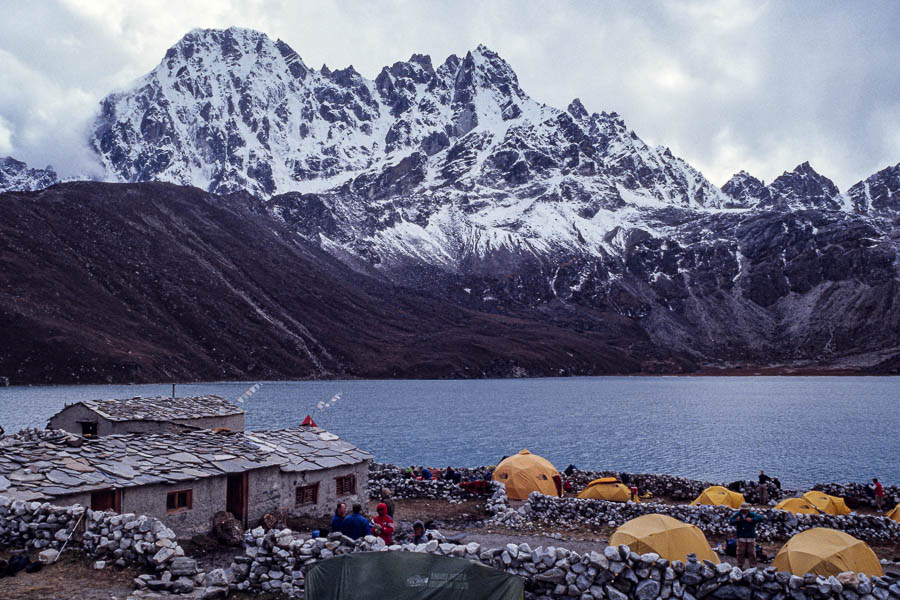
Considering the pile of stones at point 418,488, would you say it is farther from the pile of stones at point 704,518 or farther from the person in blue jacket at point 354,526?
the person in blue jacket at point 354,526

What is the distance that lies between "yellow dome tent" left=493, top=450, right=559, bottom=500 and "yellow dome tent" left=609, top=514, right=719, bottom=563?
13.7 meters

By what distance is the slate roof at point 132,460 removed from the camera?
1725 cm

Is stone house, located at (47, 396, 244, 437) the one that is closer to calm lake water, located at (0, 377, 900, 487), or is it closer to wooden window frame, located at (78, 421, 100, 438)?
wooden window frame, located at (78, 421, 100, 438)

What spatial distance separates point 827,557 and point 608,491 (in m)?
13.3

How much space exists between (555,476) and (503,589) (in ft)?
74.9

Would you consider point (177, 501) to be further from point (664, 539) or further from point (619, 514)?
point (619, 514)

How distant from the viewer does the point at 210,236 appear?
19062 cm

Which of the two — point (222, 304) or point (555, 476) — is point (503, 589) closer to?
point (555, 476)

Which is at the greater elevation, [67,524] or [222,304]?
[222,304]

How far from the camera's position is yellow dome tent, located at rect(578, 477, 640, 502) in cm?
2920

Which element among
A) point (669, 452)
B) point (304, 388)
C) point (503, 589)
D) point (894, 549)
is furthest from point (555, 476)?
point (304, 388)

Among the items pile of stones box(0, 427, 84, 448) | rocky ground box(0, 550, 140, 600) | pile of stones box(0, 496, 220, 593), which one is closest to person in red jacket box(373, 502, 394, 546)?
pile of stones box(0, 496, 220, 593)

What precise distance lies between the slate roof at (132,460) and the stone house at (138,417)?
23.5 feet

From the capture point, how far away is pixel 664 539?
17000 mm
